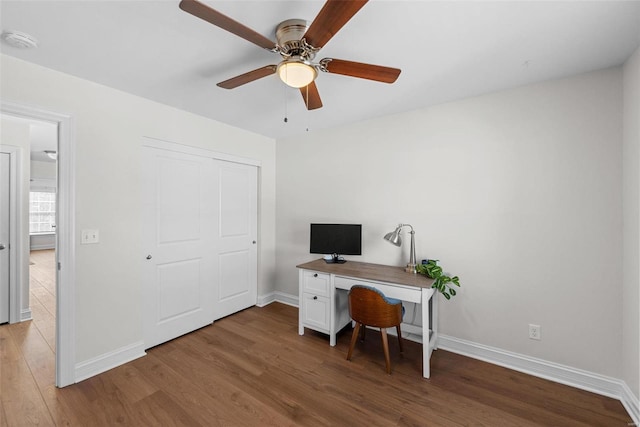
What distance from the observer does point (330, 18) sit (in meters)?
1.17

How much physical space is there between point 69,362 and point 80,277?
0.65 metres

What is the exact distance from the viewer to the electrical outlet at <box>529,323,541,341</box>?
2.21m

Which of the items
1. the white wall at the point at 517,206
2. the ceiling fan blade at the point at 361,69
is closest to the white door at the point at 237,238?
the white wall at the point at 517,206

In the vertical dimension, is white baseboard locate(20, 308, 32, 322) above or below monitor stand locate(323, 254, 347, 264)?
below

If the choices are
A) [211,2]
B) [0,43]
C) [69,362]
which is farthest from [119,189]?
[211,2]

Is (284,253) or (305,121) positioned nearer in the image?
(305,121)

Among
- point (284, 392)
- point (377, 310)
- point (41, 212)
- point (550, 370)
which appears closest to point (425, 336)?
point (377, 310)

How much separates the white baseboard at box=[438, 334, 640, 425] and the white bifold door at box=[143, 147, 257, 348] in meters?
2.55

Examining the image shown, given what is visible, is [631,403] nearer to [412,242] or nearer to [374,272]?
[412,242]

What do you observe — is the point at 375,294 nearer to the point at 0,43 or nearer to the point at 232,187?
the point at 232,187

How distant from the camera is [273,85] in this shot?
7.47 ft

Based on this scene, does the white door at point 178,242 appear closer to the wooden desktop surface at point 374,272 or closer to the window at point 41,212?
the wooden desktop surface at point 374,272

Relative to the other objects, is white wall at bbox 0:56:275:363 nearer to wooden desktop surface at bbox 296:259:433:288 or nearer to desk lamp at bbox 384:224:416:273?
wooden desktop surface at bbox 296:259:433:288

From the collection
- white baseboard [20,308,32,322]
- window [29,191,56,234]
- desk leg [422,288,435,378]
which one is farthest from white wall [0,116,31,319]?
window [29,191,56,234]
